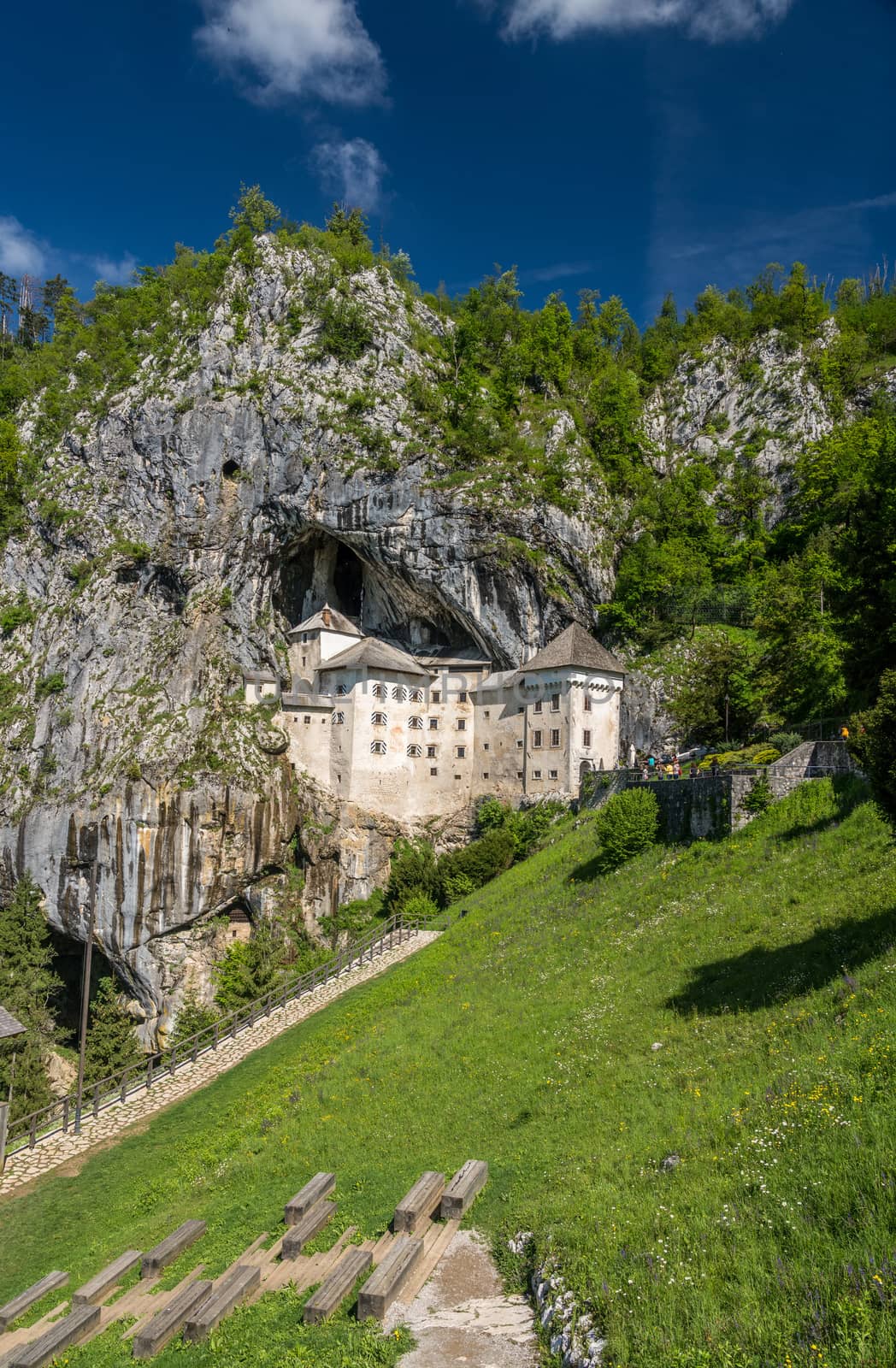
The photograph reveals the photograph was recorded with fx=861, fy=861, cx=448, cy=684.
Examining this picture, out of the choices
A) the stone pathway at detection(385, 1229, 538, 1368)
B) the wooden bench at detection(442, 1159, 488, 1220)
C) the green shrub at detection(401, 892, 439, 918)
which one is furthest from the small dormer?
the stone pathway at detection(385, 1229, 538, 1368)

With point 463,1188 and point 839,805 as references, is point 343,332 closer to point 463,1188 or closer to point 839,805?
point 839,805

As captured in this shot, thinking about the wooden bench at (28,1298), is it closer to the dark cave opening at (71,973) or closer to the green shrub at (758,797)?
the green shrub at (758,797)

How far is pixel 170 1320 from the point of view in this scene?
8.88 meters

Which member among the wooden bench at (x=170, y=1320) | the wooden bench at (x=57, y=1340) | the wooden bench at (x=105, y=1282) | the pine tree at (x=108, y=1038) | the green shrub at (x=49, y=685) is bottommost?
the pine tree at (x=108, y=1038)

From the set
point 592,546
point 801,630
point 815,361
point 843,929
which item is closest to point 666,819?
point 843,929

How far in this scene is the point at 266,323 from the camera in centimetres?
5712

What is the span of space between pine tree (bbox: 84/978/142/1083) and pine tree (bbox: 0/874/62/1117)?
2.10 m

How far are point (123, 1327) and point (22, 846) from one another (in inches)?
1739

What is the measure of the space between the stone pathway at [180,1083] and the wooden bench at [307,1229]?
11.4 metres

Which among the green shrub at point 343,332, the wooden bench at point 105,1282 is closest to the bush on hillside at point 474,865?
the wooden bench at point 105,1282

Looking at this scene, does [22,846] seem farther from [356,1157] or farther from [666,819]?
[356,1157]

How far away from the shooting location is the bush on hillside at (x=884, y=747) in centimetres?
1399

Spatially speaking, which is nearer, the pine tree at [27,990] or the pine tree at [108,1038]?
the pine tree at [27,990]

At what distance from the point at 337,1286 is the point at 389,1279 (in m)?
0.62
